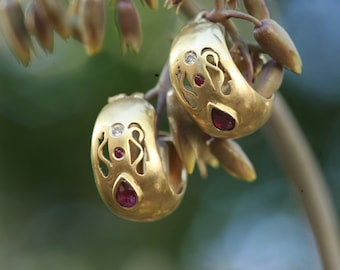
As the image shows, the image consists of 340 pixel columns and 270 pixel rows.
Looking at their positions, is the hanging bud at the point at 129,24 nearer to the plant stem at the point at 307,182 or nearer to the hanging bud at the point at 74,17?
the hanging bud at the point at 74,17

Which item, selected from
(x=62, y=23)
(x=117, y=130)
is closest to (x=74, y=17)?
(x=62, y=23)

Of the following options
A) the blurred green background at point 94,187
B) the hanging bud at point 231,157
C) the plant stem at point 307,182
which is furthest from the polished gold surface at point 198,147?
the blurred green background at point 94,187

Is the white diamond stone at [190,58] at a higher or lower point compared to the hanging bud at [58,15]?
lower

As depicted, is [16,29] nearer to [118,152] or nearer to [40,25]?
[40,25]

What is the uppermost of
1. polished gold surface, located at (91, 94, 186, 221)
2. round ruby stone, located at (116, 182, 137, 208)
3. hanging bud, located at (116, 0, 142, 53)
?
hanging bud, located at (116, 0, 142, 53)

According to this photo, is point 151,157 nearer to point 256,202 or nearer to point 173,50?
point 173,50

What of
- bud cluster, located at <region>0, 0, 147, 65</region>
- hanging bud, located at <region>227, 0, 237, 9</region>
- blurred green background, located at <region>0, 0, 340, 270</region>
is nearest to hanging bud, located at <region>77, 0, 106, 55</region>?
bud cluster, located at <region>0, 0, 147, 65</region>

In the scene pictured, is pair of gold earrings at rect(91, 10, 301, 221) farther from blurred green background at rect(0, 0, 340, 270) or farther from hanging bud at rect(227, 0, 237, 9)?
blurred green background at rect(0, 0, 340, 270)
